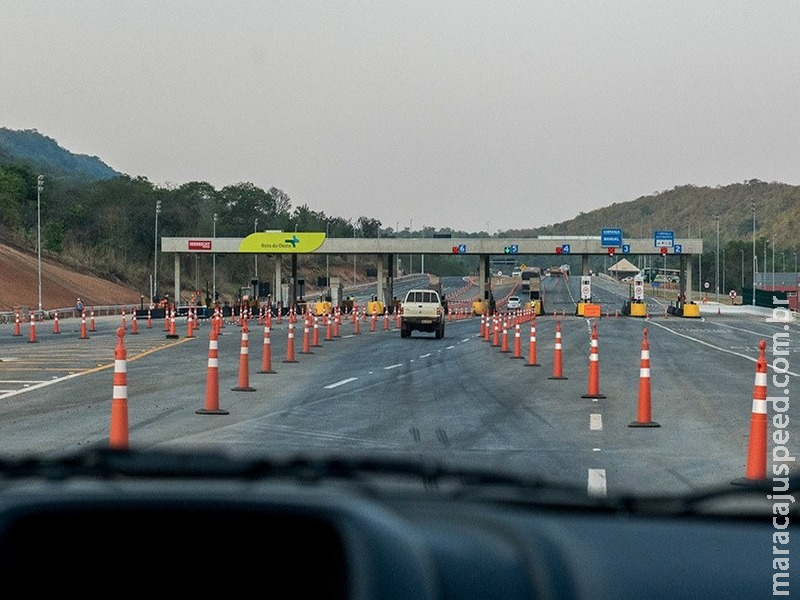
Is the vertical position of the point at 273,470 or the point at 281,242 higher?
the point at 281,242

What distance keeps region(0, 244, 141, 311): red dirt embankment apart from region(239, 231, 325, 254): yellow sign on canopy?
12726mm

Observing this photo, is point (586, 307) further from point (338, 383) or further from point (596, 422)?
point (596, 422)

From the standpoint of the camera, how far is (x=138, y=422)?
1903 cm

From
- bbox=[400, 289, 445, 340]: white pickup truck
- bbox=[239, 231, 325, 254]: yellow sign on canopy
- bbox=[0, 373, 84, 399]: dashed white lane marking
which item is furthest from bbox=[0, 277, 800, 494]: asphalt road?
bbox=[239, 231, 325, 254]: yellow sign on canopy

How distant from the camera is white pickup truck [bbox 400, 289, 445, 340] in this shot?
2077 inches

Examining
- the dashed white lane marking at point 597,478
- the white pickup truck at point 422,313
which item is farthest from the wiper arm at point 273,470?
the white pickup truck at point 422,313

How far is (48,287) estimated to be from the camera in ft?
333

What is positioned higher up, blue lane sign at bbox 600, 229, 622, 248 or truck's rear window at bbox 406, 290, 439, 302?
blue lane sign at bbox 600, 229, 622, 248

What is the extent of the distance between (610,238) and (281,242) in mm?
23044

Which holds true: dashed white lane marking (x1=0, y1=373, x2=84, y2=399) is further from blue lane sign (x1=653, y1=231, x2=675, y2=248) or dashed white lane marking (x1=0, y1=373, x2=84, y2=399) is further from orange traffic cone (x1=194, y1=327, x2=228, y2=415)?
blue lane sign (x1=653, y1=231, x2=675, y2=248)

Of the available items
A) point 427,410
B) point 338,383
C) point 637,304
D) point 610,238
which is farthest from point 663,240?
point 427,410

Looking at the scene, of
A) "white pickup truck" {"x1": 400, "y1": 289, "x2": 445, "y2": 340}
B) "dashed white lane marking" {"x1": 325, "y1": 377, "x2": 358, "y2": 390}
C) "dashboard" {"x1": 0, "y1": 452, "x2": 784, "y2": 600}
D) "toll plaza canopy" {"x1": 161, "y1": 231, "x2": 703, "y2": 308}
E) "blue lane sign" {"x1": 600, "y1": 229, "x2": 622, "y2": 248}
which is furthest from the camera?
"blue lane sign" {"x1": 600, "y1": 229, "x2": 622, "y2": 248}

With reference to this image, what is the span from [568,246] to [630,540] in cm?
10160

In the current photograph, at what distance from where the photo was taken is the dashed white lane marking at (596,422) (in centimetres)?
1816
